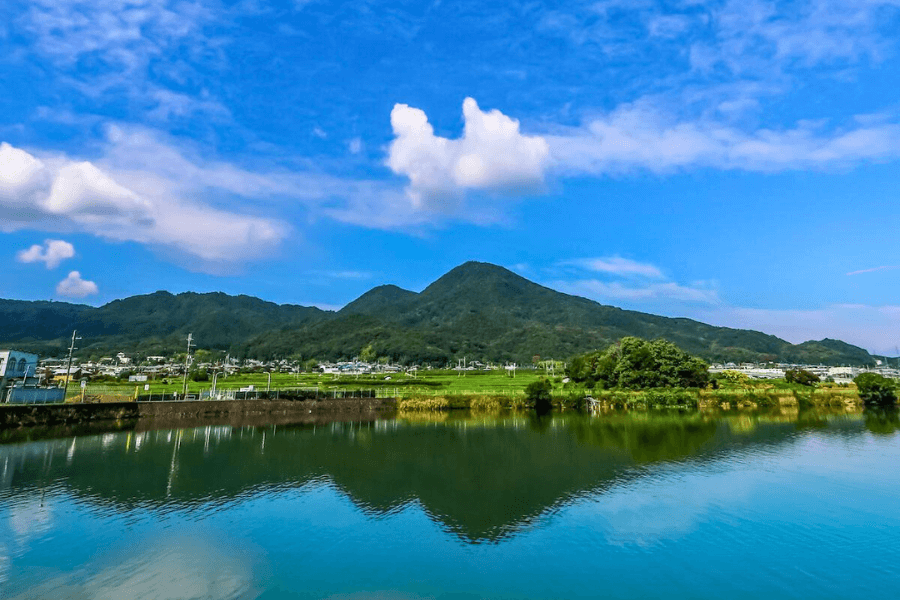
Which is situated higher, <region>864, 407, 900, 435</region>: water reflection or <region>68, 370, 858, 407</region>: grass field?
<region>68, 370, 858, 407</region>: grass field

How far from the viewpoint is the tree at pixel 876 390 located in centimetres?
6650

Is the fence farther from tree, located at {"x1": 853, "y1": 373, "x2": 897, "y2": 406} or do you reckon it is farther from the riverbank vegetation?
tree, located at {"x1": 853, "y1": 373, "x2": 897, "y2": 406}

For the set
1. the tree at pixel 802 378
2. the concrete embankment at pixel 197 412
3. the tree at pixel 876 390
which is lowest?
the concrete embankment at pixel 197 412

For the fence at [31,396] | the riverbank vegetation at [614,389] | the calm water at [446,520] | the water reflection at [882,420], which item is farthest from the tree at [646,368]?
the fence at [31,396]

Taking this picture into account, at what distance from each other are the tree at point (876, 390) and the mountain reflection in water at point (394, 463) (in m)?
27.9

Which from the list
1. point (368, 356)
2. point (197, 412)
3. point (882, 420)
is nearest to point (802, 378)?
point (882, 420)

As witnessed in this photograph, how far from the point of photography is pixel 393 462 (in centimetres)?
2911

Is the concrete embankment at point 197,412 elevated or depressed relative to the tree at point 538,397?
depressed

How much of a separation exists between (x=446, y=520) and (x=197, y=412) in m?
40.2

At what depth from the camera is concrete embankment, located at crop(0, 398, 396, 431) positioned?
39.0 metres

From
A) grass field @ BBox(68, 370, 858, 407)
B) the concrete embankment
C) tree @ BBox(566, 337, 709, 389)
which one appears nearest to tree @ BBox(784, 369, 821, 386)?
grass field @ BBox(68, 370, 858, 407)

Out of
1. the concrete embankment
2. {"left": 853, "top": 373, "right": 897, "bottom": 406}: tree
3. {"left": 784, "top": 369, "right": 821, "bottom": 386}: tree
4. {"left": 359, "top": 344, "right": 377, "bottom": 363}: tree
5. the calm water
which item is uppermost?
{"left": 359, "top": 344, "right": 377, "bottom": 363}: tree

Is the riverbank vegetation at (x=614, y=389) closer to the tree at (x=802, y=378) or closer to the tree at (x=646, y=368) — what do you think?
the tree at (x=646, y=368)

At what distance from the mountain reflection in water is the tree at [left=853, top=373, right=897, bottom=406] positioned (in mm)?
27944
